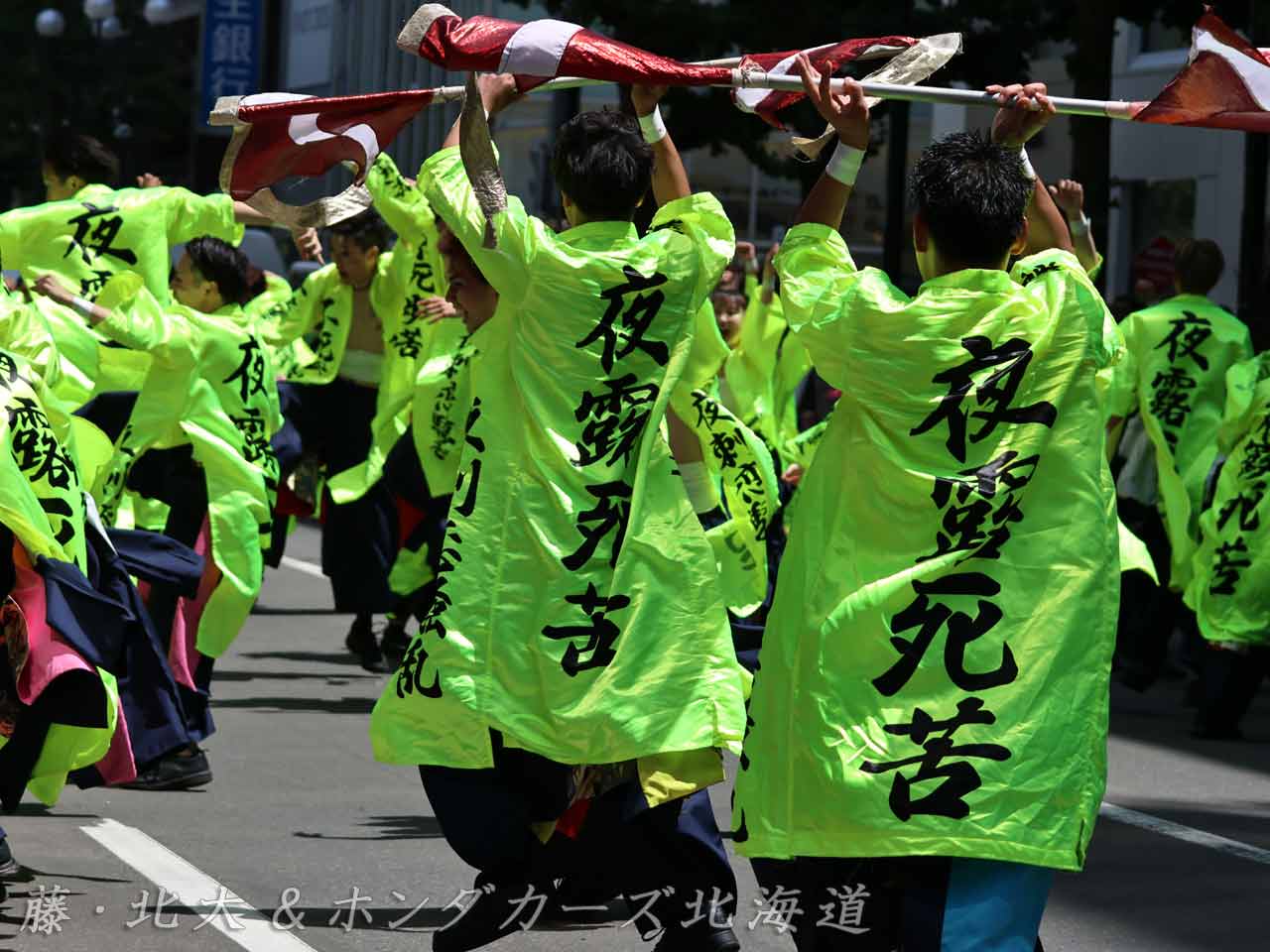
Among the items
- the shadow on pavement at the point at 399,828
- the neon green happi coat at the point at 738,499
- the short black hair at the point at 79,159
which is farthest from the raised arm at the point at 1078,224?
the short black hair at the point at 79,159

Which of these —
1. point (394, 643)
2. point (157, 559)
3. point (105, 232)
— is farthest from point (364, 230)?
point (157, 559)

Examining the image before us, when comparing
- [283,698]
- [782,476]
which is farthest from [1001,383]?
[782,476]

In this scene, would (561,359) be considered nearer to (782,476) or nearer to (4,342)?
(4,342)

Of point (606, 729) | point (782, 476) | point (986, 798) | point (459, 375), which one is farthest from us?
point (782, 476)

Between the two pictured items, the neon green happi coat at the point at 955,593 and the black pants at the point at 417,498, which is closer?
the neon green happi coat at the point at 955,593

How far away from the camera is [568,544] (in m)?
4.76

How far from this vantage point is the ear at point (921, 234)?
4.06 meters

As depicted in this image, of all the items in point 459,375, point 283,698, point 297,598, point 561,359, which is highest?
point 561,359

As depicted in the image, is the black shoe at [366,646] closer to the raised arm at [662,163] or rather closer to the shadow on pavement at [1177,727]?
the shadow on pavement at [1177,727]

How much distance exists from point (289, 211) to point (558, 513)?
1118mm

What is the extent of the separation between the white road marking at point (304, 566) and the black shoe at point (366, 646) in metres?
3.88

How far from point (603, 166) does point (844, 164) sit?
2.63 ft

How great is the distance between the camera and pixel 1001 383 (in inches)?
154

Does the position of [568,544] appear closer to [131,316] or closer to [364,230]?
[131,316]
